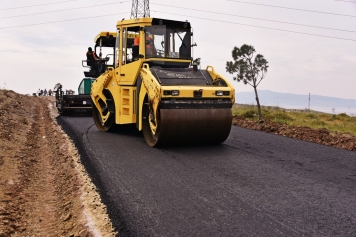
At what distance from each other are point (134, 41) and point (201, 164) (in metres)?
3.92

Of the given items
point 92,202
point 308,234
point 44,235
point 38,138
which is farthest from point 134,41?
point 308,234

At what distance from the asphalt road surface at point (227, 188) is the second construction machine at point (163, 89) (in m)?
0.43

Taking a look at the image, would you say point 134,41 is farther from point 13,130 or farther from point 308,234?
point 308,234

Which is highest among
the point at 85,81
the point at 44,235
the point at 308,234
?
the point at 85,81

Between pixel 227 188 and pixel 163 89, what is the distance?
290 centimetres

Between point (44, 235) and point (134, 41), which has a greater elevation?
point (134, 41)

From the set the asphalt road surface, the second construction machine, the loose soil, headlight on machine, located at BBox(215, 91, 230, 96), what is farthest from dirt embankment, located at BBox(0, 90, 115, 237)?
headlight on machine, located at BBox(215, 91, 230, 96)

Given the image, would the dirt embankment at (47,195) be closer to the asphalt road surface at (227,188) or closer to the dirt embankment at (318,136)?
the asphalt road surface at (227,188)

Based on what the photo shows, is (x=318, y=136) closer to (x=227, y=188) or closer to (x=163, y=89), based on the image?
(x=163, y=89)

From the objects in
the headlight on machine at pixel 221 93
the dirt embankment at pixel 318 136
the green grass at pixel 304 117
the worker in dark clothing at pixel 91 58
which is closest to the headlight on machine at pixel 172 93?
the headlight on machine at pixel 221 93

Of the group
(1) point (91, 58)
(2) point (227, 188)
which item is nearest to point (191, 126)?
(2) point (227, 188)

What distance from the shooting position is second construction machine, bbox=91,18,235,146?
7395 mm

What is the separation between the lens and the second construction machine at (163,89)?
7.39 m

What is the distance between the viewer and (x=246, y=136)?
9.57 meters
